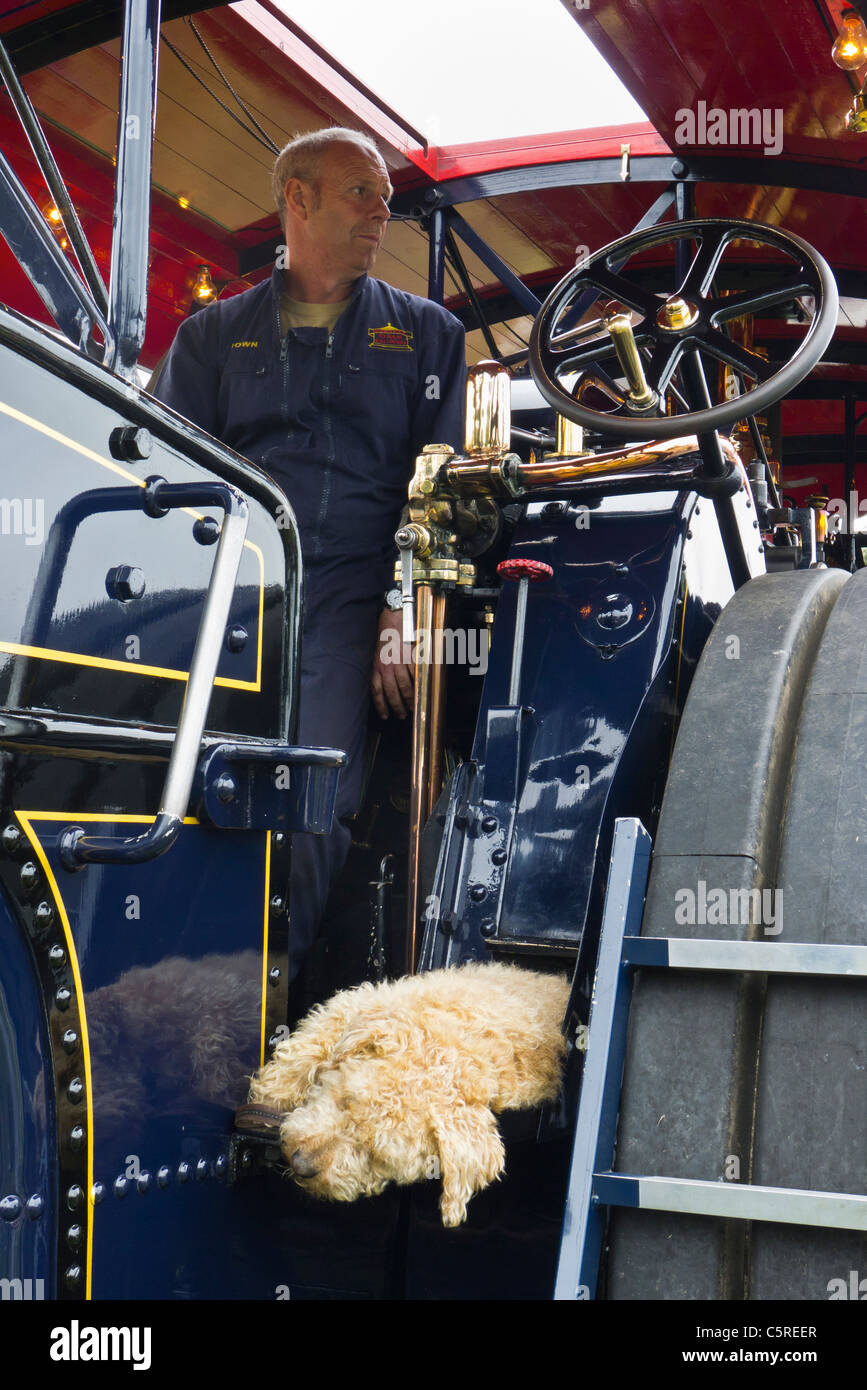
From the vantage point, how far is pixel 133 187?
1.22 metres

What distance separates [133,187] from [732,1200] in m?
1.11

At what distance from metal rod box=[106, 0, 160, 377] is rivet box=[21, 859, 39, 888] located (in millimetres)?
482

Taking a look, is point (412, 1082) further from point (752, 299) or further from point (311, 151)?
point (311, 151)

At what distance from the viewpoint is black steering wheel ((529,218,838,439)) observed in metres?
1.59

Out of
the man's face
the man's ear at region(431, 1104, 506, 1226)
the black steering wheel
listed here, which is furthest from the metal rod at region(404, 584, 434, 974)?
the man's face

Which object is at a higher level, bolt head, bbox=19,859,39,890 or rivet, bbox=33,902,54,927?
bolt head, bbox=19,859,39,890

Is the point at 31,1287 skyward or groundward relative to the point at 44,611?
groundward

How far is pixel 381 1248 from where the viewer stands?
146 cm

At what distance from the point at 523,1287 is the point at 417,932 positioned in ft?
1.57

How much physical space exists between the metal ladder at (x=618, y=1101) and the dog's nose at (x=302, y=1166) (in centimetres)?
26

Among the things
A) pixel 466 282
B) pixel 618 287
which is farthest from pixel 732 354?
pixel 466 282

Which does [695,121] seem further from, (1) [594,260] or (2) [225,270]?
(1) [594,260]

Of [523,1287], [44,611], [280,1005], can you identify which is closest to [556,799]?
Answer: [280,1005]

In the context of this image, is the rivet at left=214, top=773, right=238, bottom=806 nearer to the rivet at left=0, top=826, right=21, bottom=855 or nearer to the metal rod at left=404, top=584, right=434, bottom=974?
the rivet at left=0, top=826, right=21, bottom=855
